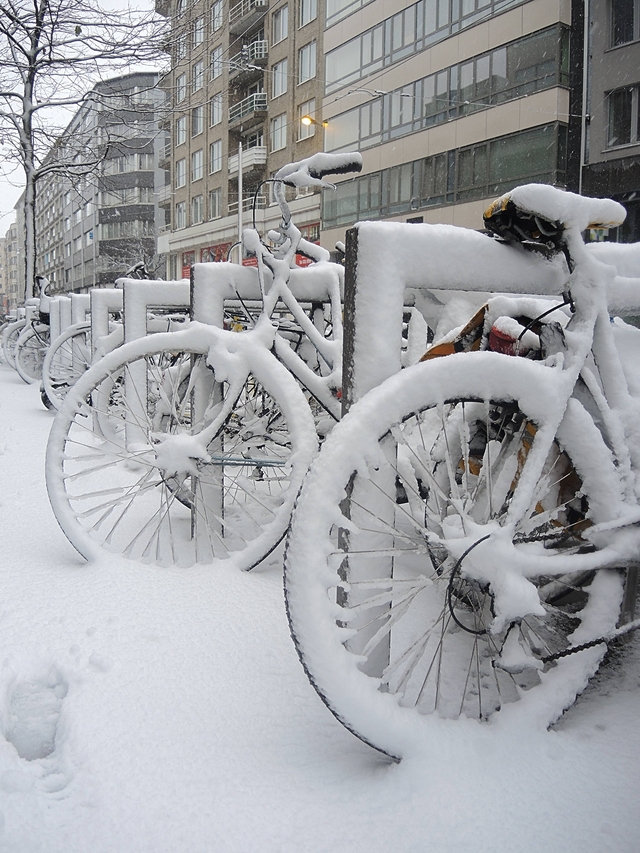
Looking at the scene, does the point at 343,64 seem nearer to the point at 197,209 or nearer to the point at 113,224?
the point at 197,209

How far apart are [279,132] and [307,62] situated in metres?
3.08

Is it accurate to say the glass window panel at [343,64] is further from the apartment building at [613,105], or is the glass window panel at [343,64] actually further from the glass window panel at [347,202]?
the apartment building at [613,105]

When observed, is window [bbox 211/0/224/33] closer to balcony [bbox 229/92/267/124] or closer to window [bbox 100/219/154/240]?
balcony [bbox 229/92/267/124]

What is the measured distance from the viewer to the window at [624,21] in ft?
47.6

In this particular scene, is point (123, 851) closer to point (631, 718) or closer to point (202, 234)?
point (631, 718)

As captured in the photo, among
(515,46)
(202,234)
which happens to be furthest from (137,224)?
(515,46)

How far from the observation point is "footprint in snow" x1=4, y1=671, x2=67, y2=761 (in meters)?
1.43

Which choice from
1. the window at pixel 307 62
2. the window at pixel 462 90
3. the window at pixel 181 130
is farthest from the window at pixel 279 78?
the window at pixel 181 130

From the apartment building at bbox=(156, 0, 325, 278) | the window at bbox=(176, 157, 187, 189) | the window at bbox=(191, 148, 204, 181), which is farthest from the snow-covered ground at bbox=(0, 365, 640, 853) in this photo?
the window at bbox=(176, 157, 187, 189)

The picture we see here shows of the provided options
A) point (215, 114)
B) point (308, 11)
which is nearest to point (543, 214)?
point (308, 11)

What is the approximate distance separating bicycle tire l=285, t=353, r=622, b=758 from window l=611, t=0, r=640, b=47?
1680cm

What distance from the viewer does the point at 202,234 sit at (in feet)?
108

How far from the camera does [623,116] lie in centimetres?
1491

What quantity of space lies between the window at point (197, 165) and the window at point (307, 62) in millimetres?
8755
